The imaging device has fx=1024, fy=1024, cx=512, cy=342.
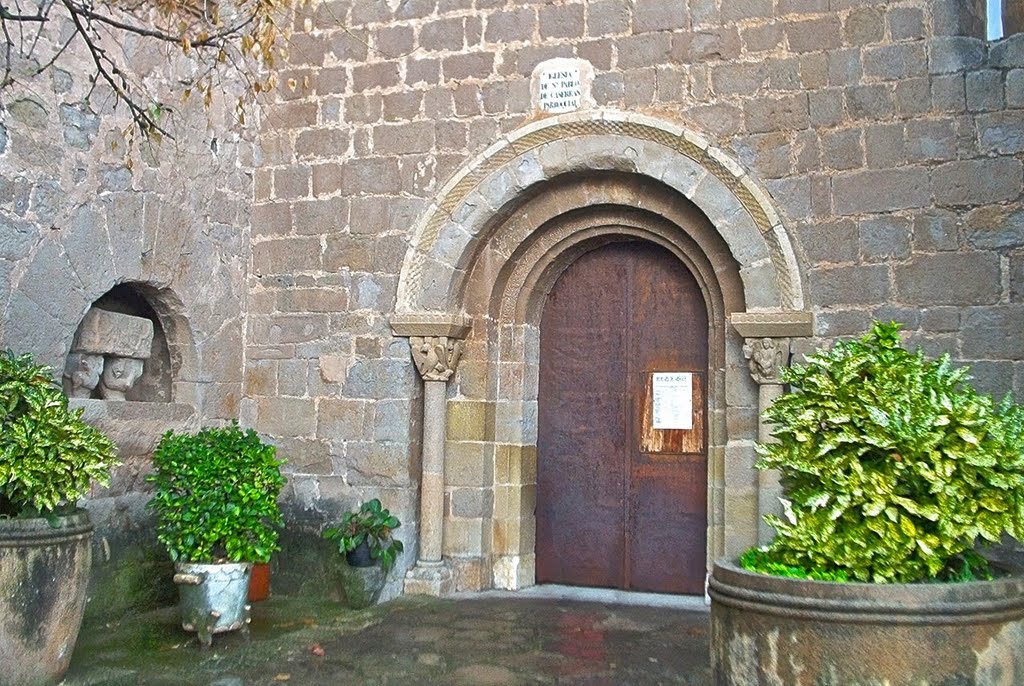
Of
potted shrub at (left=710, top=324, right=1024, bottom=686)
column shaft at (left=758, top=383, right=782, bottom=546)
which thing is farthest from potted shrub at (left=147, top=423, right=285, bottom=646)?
potted shrub at (left=710, top=324, right=1024, bottom=686)

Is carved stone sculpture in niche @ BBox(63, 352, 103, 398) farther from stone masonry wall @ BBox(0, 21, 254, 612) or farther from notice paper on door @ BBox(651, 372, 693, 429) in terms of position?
notice paper on door @ BBox(651, 372, 693, 429)

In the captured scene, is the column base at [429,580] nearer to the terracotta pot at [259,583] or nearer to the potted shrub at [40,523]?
the terracotta pot at [259,583]

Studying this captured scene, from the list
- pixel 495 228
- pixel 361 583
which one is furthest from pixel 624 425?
pixel 361 583

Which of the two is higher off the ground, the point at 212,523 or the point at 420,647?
the point at 212,523

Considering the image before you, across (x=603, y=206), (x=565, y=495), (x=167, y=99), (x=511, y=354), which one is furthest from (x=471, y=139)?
(x=565, y=495)

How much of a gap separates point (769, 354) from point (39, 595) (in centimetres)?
358

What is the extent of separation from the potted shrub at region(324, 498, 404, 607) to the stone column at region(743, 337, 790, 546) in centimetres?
204

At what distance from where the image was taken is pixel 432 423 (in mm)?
6074

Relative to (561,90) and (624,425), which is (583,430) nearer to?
(624,425)

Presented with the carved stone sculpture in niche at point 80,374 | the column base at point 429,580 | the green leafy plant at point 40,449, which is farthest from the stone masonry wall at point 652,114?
the green leafy plant at point 40,449

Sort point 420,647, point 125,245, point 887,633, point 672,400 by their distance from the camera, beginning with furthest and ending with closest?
point 672,400 < point 125,245 < point 420,647 < point 887,633

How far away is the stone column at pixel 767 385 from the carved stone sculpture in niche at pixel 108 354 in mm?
3369

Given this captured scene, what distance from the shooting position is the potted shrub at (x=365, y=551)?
18.7 ft

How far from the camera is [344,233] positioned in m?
6.29
